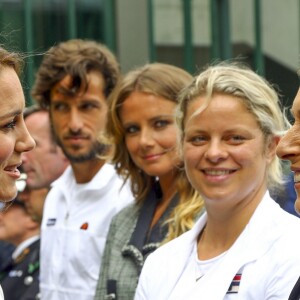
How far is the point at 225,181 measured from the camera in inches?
151

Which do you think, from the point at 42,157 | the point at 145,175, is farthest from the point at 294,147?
the point at 42,157

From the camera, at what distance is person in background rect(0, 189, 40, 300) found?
5.55 m

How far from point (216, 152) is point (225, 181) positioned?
115 mm

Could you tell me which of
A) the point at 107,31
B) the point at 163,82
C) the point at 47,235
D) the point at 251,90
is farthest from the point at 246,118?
the point at 107,31

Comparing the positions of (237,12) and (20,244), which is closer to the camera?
(20,244)

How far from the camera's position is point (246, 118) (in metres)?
3.88

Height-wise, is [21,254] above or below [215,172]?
below

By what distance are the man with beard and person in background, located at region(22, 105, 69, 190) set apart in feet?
1.67

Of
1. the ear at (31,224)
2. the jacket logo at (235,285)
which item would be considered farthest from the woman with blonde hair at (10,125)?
the ear at (31,224)

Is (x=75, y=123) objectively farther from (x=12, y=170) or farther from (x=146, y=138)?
(x=12, y=170)

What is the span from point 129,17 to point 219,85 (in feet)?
14.3

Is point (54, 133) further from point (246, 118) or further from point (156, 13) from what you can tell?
point (156, 13)

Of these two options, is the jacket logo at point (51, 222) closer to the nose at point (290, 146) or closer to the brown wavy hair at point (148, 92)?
the brown wavy hair at point (148, 92)

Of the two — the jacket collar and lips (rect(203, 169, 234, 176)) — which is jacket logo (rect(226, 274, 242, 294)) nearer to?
the jacket collar
